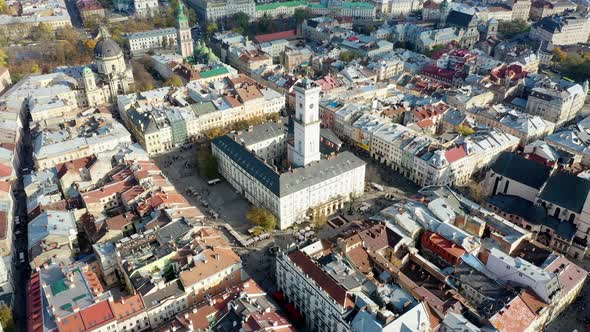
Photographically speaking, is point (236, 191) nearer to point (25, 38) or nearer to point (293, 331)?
point (293, 331)

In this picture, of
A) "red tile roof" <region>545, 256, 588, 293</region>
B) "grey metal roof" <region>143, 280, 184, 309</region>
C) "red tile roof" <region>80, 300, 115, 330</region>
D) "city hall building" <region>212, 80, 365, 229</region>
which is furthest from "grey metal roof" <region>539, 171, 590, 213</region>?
"red tile roof" <region>80, 300, 115, 330</region>

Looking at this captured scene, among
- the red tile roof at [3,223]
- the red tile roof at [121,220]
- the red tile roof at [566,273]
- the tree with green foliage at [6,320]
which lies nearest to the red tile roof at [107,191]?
the red tile roof at [121,220]

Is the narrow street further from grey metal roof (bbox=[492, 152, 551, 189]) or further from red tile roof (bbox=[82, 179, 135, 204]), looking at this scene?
grey metal roof (bbox=[492, 152, 551, 189])

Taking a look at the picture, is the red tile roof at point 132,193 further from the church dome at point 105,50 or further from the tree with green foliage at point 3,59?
the tree with green foliage at point 3,59

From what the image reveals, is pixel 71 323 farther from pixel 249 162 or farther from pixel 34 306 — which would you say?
pixel 249 162

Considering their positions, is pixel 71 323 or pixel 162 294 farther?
pixel 162 294

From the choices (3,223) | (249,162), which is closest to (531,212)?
(249,162)

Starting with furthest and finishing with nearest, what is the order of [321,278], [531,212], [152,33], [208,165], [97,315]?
1. [152,33]
2. [208,165]
3. [531,212]
4. [321,278]
5. [97,315]
